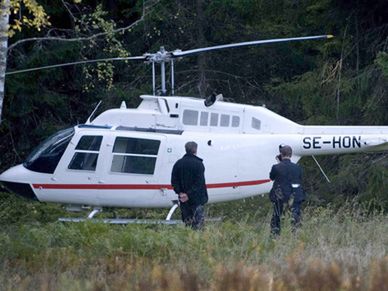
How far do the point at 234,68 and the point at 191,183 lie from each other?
12.2m

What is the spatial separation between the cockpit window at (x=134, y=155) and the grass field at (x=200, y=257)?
4675 millimetres

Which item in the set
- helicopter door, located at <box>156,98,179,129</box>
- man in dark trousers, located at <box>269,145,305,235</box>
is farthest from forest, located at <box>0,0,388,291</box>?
helicopter door, located at <box>156,98,179,129</box>

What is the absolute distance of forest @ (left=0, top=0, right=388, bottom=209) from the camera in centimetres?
2358

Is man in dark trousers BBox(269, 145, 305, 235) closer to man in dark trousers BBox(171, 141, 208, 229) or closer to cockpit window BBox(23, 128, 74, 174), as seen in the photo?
man in dark trousers BBox(171, 141, 208, 229)

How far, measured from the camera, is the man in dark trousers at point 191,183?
53.5 feet

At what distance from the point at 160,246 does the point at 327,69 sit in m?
12.6

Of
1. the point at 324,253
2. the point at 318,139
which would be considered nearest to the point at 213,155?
the point at 318,139

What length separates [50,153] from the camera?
19938 mm

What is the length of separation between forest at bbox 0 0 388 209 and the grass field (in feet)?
26.3

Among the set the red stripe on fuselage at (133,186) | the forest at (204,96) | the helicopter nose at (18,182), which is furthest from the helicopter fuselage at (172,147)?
the forest at (204,96)

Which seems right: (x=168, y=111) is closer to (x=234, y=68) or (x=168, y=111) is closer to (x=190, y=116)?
(x=190, y=116)

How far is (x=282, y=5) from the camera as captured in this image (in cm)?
2738

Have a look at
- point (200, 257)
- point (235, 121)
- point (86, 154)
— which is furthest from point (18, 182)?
point (200, 257)

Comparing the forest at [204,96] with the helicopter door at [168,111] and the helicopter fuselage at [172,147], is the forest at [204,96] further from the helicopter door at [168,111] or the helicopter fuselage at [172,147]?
the helicopter door at [168,111]
